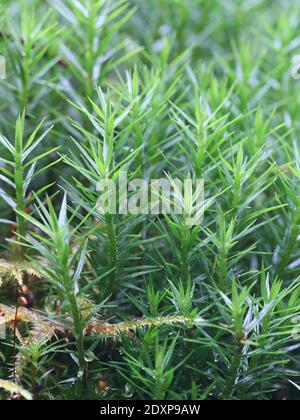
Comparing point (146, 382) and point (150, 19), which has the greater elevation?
point (150, 19)

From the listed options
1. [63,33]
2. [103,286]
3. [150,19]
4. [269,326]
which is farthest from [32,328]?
[150,19]

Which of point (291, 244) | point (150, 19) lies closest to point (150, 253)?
point (291, 244)

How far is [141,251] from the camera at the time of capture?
719 mm

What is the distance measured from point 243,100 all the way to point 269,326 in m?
0.35

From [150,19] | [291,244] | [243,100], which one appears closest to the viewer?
[291,244]

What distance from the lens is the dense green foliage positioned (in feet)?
1.94

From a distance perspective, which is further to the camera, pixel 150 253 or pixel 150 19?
pixel 150 19

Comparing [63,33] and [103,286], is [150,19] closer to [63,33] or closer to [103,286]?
[63,33]

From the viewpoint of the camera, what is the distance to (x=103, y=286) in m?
0.67

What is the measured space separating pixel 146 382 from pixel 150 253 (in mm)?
169

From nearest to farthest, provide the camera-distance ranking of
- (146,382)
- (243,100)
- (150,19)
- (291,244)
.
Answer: (146,382) → (291,244) → (243,100) → (150,19)

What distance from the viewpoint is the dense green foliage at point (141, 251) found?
59 centimetres

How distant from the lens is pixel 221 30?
1073 mm
